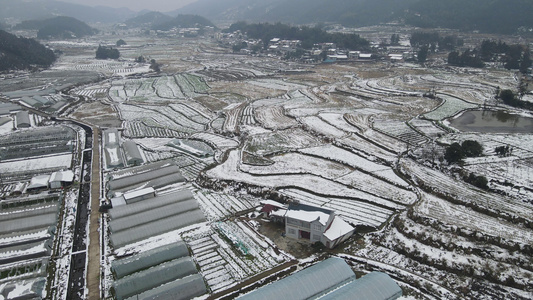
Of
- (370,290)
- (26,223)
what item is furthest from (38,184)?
(370,290)

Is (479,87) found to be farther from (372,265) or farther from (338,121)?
(372,265)

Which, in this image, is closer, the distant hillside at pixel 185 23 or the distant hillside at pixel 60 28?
the distant hillside at pixel 60 28

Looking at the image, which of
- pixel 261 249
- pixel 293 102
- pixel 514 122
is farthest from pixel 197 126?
pixel 514 122

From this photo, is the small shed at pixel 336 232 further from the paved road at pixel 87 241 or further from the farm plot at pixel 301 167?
the paved road at pixel 87 241

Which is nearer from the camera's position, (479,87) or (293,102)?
(293,102)

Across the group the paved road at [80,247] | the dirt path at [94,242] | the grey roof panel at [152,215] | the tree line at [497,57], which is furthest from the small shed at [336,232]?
the tree line at [497,57]

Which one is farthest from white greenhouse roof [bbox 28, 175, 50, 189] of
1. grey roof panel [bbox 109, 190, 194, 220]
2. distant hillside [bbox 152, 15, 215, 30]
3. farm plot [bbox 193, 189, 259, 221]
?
distant hillside [bbox 152, 15, 215, 30]

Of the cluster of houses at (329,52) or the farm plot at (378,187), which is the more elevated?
the cluster of houses at (329,52)

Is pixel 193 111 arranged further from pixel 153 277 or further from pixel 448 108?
pixel 448 108
